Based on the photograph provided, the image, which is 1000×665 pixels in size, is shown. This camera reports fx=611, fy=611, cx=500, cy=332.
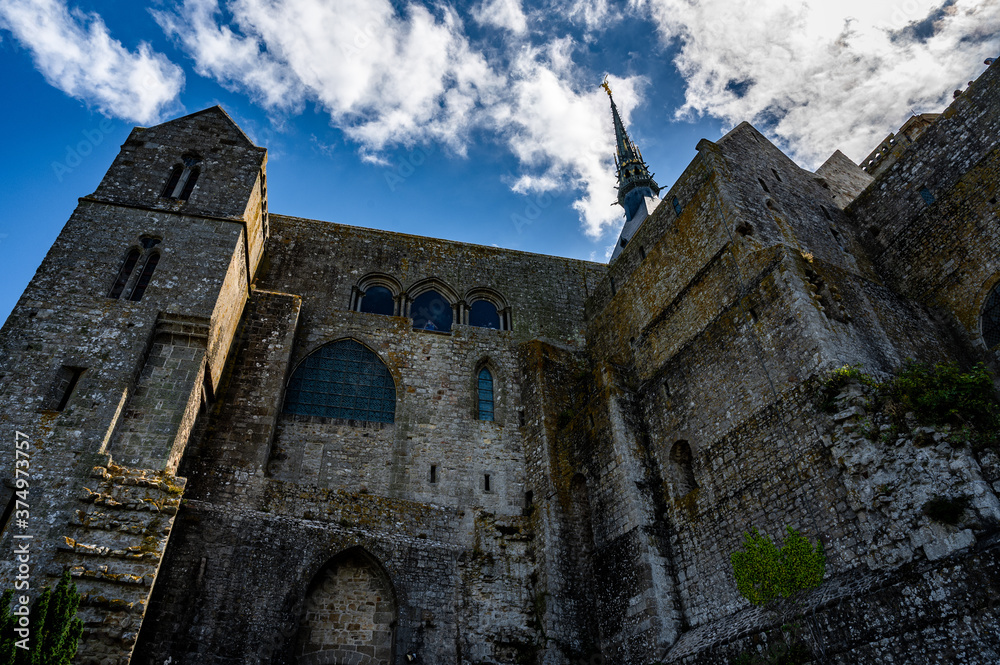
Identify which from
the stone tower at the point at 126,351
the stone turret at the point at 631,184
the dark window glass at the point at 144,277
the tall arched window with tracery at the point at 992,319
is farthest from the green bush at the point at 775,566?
the stone turret at the point at 631,184

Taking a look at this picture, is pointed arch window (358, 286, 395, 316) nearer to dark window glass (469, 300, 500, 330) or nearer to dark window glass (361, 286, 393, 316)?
dark window glass (361, 286, 393, 316)

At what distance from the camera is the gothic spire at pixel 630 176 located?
33188 mm

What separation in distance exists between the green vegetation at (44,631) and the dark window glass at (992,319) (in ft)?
45.5

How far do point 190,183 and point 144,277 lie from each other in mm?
2737

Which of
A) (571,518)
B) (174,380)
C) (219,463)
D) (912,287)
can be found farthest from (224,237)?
(912,287)

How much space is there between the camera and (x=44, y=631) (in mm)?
6602

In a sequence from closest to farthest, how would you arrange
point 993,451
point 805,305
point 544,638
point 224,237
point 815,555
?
point 993,451 → point 815,555 → point 805,305 → point 544,638 → point 224,237

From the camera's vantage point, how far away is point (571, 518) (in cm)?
1218

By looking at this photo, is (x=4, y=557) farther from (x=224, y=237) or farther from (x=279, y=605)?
(x=224, y=237)

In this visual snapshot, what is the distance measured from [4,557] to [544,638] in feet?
26.5

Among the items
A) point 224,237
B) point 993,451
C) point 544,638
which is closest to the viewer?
point 993,451

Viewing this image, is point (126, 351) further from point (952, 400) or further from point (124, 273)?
point (952, 400)

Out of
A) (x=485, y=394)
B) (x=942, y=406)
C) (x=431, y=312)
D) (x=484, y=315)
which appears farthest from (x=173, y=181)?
(x=942, y=406)

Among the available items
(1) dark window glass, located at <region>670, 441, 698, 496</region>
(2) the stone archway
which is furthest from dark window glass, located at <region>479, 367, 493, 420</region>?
(1) dark window glass, located at <region>670, 441, 698, 496</region>
